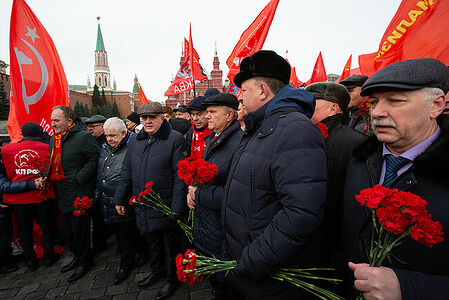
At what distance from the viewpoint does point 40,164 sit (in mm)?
3525

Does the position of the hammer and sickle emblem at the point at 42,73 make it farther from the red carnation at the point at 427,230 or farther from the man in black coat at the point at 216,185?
the red carnation at the point at 427,230

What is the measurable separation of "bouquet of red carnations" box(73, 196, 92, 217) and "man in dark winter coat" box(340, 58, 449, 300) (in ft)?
12.0

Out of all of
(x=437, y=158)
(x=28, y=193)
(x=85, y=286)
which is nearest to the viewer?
(x=437, y=158)

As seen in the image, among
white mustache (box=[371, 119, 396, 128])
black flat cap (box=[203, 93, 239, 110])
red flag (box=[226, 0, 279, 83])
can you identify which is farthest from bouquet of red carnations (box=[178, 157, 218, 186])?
red flag (box=[226, 0, 279, 83])

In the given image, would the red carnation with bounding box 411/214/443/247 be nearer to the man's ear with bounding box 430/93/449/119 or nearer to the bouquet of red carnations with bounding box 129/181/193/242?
the man's ear with bounding box 430/93/449/119

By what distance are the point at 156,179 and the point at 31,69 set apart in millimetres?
3195

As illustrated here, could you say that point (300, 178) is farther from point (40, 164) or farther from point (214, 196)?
point (40, 164)

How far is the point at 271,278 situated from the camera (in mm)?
1503

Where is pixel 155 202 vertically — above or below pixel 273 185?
below

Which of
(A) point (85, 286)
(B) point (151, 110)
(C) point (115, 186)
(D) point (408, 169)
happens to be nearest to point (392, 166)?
(D) point (408, 169)

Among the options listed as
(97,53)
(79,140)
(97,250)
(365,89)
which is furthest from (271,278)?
(97,53)

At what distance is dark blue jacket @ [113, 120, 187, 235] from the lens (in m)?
3.07

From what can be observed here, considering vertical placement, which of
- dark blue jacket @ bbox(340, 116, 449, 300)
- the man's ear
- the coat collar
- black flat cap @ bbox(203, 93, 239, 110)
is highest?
black flat cap @ bbox(203, 93, 239, 110)

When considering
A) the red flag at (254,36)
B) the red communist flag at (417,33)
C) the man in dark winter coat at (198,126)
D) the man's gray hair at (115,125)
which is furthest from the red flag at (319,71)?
the man's gray hair at (115,125)
